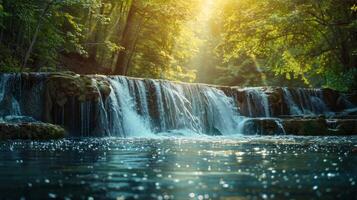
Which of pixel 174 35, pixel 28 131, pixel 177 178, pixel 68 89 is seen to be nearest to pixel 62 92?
pixel 68 89

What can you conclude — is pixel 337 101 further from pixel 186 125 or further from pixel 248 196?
pixel 248 196

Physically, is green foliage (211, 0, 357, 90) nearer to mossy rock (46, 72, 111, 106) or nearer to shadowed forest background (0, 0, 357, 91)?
shadowed forest background (0, 0, 357, 91)

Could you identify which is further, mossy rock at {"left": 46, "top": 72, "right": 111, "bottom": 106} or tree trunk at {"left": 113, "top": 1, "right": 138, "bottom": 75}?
tree trunk at {"left": 113, "top": 1, "right": 138, "bottom": 75}

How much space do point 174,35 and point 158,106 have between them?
365 inches

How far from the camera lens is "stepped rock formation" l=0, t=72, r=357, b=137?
17.4 m

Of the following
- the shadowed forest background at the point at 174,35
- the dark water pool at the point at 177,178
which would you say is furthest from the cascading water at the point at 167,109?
the dark water pool at the point at 177,178

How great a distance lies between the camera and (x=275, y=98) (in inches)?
1017

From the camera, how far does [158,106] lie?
69.1 feet

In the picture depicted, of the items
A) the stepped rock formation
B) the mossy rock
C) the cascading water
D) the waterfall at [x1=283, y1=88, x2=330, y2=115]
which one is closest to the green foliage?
the waterfall at [x1=283, y1=88, x2=330, y2=115]

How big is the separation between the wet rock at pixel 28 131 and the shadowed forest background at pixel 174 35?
19.0 feet

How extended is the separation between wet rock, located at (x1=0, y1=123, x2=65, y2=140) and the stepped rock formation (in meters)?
0.64

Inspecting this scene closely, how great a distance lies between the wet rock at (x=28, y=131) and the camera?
13.2 meters

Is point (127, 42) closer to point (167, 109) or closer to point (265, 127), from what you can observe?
Answer: point (167, 109)

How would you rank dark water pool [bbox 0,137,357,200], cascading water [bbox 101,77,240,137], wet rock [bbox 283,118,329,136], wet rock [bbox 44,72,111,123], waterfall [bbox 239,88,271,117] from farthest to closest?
waterfall [bbox 239,88,271,117] → wet rock [bbox 283,118,329,136] → cascading water [bbox 101,77,240,137] → wet rock [bbox 44,72,111,123] → dark water pool [bbox 0,137,357,200]
